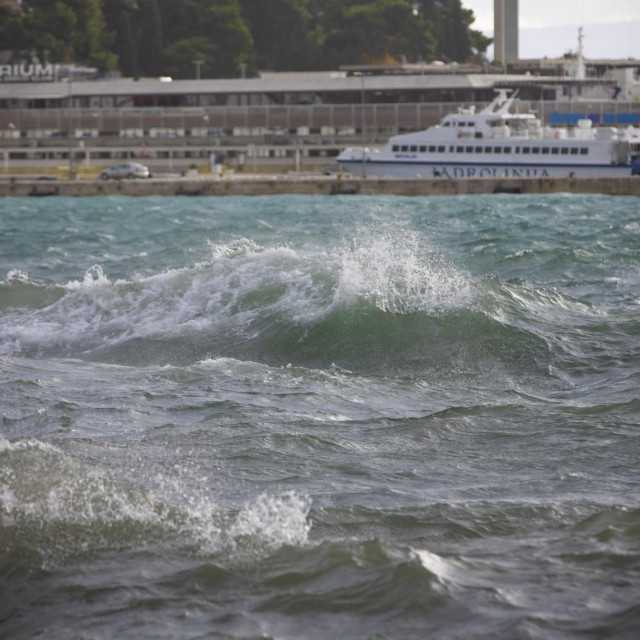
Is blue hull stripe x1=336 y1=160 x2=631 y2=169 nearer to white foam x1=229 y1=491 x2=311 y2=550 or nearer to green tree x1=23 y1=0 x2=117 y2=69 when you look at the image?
green tree x1=23 y1=0 x2=117 y2=69

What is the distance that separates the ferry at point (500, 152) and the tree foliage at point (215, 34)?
35.2 meters

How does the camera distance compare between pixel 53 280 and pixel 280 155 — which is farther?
pixel 280 155

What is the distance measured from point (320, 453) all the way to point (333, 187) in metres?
44.9

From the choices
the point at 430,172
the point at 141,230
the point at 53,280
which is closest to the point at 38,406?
the point at 53,280

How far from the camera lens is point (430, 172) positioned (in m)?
61.5

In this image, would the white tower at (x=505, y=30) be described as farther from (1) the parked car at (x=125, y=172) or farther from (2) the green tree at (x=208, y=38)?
(1) the parked car at (x=125, y=172)

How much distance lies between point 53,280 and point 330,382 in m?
9.76

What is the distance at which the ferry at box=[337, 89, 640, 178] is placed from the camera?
59.3 m

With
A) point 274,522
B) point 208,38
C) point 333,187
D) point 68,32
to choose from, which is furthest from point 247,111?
point 274,522

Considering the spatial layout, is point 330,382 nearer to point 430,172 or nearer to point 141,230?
point 141,230

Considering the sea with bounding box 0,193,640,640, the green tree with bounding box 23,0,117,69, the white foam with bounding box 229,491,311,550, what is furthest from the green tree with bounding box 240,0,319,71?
the white foam with bounding box 229,491,311,550

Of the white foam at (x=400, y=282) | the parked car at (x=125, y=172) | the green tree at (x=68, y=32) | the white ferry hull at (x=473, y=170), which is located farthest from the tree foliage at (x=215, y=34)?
the white foam at (x=400, y=282)

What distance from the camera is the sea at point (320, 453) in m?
5.39

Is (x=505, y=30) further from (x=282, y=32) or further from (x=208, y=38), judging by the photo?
(x=208, y=38)
